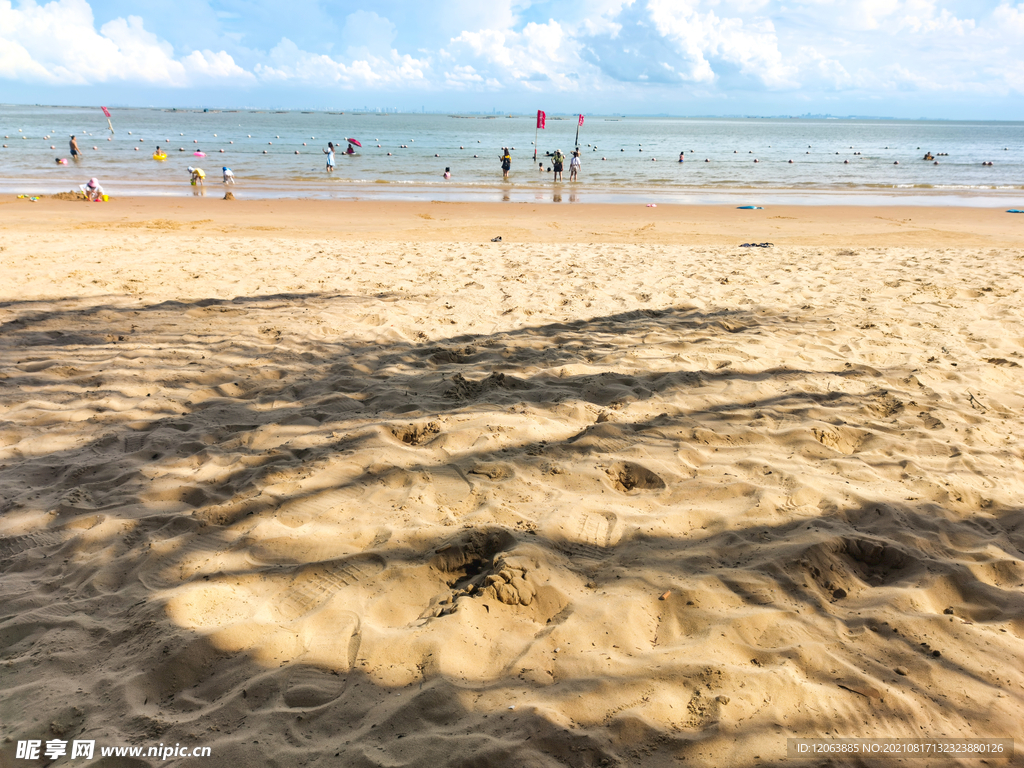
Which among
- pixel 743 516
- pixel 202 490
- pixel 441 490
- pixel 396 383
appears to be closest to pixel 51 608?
pixel 202 490

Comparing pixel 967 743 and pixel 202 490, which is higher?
pixel 967 743

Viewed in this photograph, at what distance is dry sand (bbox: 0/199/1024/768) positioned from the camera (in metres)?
1.92

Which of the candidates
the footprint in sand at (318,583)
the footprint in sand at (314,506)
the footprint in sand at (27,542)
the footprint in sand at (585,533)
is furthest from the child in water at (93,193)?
the footprint in sand at (585,533)

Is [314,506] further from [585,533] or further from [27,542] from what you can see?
[585,533]

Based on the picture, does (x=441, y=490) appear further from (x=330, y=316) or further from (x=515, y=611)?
(x=330, y=316)

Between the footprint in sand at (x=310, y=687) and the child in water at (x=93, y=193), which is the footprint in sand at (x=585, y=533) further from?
the child in water at (x=93, y=193)

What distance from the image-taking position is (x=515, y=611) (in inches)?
91.5

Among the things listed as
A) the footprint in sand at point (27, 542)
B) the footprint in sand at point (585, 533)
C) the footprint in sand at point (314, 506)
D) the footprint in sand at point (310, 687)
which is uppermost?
the footprint in sand at point (585, 533)

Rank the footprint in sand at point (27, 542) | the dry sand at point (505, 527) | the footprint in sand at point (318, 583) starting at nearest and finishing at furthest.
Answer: the dry sand at point (505, 527)
the footprint in sand at point (318, 583)
the footprint in sand at point (27, 542)

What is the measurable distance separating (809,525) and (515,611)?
5.18 feet

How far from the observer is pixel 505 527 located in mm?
2797

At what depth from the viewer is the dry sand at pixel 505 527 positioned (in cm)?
192

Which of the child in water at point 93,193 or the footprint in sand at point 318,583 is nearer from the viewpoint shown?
the footprint in sand at point 318,583

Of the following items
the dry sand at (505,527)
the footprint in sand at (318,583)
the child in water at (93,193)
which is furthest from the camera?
the child in water at (93,193)
